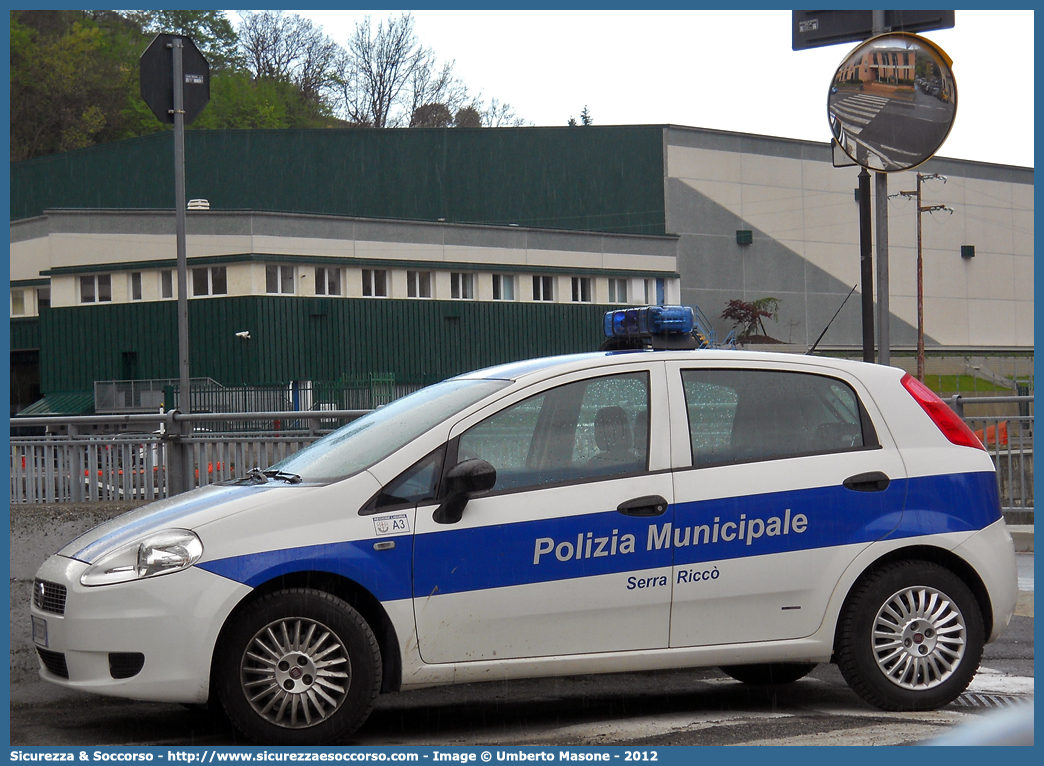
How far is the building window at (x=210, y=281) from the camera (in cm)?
4559

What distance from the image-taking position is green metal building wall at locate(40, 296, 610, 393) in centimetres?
4484

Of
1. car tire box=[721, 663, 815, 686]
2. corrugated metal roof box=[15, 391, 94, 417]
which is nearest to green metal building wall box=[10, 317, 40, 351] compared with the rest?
corrugated metal roof box=[15, 391, 94, 417]

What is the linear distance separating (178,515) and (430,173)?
54732 mm

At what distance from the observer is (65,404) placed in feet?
155

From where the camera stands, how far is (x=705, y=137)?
195 feet

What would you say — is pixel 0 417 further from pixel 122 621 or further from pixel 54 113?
pixel 54 113

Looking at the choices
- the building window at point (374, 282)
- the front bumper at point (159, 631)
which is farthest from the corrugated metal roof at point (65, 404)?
the front bumper at point (159, 631)

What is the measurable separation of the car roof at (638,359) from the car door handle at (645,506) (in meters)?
0.74

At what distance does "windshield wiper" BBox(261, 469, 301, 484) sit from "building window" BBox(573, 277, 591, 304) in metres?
47.3

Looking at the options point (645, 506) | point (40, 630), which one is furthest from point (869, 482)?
point (40, 630)

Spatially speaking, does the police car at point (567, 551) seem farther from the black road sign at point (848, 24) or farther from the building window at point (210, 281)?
the building window at point (210, 281)

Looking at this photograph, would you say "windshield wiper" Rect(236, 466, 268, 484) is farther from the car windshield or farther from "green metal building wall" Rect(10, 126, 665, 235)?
"green metal building wall" Rect(10, 126, 665, 235)

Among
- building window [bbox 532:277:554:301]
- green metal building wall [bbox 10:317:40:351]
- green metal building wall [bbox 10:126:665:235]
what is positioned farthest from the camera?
green metal building wall [bbox 10:126:665:235]

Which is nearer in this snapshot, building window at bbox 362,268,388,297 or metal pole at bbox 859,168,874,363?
metal pole at bbox 859,168,874,363
